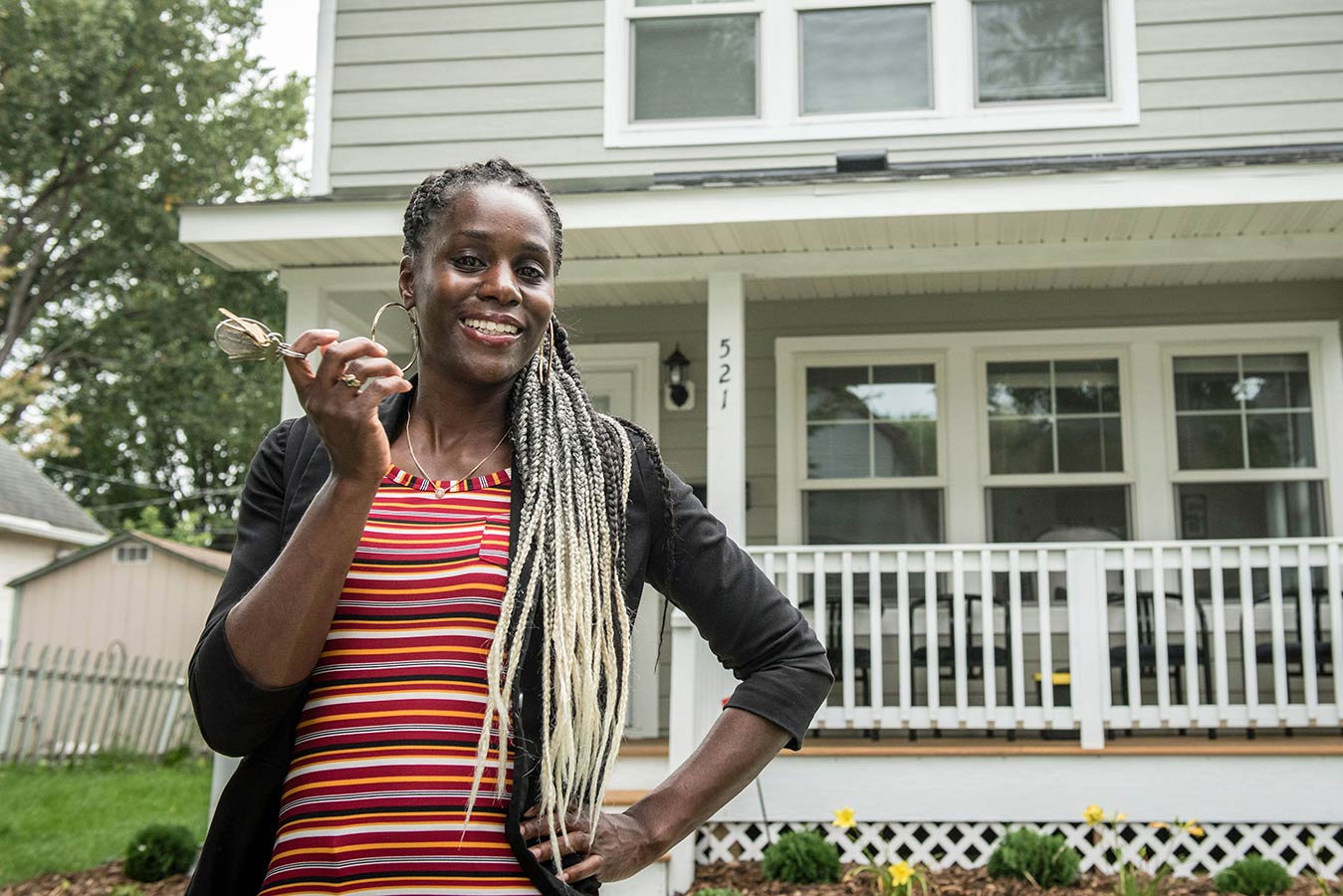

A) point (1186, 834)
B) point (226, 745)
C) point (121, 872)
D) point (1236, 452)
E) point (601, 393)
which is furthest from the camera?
point (601, 393)

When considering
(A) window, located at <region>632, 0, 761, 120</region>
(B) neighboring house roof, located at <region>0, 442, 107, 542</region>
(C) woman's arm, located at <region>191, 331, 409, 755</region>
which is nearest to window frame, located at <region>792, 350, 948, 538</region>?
(A) window, located at <region>632, 0, 761, 120</region>

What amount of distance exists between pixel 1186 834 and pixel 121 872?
4.74 meters

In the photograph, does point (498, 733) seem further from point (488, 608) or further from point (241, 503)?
point (241, 503)

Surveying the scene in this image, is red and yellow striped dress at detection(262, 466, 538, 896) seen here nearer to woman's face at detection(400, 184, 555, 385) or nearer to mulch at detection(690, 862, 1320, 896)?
woman's face at detection(400, 184, 555, 385)

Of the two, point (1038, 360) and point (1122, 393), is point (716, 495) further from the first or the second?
point (1122, 393)

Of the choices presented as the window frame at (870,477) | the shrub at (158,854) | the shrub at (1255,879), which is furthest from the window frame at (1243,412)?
the shrub at (158,854)

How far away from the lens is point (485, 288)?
60.4 inches

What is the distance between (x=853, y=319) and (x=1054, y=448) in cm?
129

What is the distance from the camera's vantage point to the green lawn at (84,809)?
6328mm

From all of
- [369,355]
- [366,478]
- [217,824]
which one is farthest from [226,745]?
[369,355]

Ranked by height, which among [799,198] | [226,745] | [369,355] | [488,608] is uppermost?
[799,198]

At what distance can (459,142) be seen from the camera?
7180 mm

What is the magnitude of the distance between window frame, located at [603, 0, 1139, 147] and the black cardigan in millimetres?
5585

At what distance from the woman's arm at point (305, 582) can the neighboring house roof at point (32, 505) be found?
54.5ft
